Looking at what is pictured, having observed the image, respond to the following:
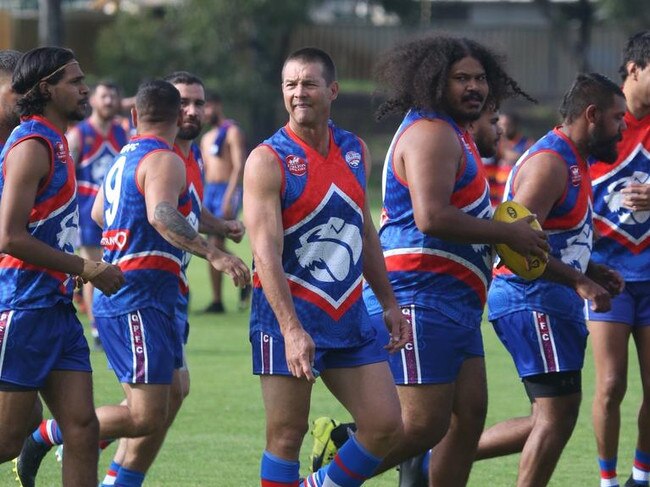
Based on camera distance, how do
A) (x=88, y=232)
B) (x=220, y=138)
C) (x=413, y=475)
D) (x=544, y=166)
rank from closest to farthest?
(x=544, y=166) < (x=413, y=475) < (x=88, y=232) < (x=220, y=138)

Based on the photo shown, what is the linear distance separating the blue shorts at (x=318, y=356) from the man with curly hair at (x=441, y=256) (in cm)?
34

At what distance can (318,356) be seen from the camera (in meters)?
6.21

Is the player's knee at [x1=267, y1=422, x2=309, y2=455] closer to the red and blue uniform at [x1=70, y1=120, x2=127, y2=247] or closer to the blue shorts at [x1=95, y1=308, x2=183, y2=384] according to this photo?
the blue shorts at [x1=95, y1=308, x2=183, y2=384]

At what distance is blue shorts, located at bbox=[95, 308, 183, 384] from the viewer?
714cm

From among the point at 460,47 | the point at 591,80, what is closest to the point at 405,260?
the point at 460,47

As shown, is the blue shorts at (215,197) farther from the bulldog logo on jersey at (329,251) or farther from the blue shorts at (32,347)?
the bulldog logo on jersey at (329,251)

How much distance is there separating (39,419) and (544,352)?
2423 mm

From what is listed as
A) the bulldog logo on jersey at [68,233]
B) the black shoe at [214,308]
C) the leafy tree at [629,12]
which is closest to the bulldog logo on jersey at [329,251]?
the bulldog logo on jersey at [68,233]

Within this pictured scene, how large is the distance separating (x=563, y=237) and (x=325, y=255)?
1425mm

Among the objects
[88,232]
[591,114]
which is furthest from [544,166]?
[88,232]

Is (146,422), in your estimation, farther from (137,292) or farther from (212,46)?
(212,46)

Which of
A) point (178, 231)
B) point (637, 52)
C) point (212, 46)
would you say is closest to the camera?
point (178, 231)

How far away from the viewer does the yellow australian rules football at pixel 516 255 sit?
655 cm

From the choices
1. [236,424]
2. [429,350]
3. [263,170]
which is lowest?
[236,424]
